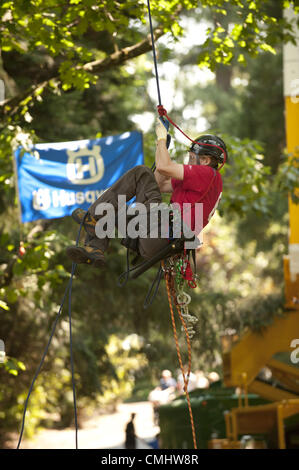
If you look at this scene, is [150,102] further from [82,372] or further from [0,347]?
[0,347]

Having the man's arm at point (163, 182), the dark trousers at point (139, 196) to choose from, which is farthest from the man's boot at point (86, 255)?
the man's arm at point (163, 182)

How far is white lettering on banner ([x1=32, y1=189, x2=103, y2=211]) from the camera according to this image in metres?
9.62

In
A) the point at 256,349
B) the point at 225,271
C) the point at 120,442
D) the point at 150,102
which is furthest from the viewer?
the point at 225,271

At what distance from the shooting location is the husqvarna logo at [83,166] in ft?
31.8

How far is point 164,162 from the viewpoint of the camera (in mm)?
5625

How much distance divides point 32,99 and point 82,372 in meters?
6.21

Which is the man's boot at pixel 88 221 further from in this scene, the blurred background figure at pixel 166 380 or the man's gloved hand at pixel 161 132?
the blurred background figure at pixel 166 380

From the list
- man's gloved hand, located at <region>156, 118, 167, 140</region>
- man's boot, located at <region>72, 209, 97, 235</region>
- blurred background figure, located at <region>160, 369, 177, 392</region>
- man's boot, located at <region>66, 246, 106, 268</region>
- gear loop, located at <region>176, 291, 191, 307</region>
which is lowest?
gear loop, located at <region>176, 291, 191, 307</region>

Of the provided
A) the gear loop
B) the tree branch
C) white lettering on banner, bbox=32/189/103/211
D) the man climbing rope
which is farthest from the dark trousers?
the tree branch

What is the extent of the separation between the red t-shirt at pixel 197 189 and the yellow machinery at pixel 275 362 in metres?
6.35

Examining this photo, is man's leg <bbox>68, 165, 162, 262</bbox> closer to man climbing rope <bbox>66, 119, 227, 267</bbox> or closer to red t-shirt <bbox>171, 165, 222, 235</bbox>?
man climbing rope <bbox>66, 119, 227, 267</bbox>

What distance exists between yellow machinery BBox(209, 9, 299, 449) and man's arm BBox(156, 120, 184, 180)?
22.0 feet

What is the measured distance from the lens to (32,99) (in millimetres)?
9797

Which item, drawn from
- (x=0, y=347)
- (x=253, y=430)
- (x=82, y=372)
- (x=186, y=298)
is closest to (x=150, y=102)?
(x=82, y=372)
